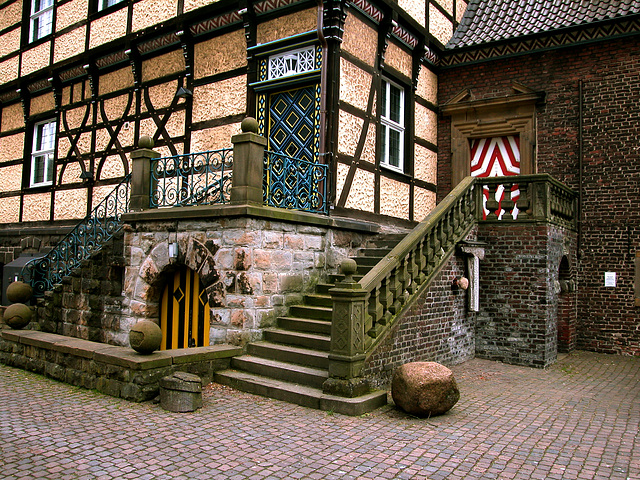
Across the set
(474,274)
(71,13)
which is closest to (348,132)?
(474,274)

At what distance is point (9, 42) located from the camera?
15.9 m

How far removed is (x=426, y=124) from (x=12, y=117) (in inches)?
457

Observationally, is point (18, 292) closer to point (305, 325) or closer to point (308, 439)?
point (305, 325)

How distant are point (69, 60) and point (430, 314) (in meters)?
10.7

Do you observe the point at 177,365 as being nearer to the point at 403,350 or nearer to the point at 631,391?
the point at 403,350

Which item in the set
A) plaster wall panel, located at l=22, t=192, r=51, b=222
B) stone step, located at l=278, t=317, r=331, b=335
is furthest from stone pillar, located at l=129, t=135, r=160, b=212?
plaster wall panel, located at l=22, t=192, r=51, b=222

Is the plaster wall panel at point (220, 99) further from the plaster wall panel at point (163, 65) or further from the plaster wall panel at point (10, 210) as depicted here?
the plaster wall panel at point (10, 210)

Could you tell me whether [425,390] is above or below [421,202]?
below

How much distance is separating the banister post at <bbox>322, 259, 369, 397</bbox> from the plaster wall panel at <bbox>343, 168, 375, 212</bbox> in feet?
11.1

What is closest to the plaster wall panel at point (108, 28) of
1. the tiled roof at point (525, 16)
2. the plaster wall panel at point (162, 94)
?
the plaster wall panel at point (162, 94)

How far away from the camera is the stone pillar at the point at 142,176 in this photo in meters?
9.03

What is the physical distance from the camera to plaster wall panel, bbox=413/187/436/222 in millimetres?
11648

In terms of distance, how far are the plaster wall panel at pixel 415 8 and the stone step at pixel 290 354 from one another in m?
7.11

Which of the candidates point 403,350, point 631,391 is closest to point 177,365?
point 403,350
